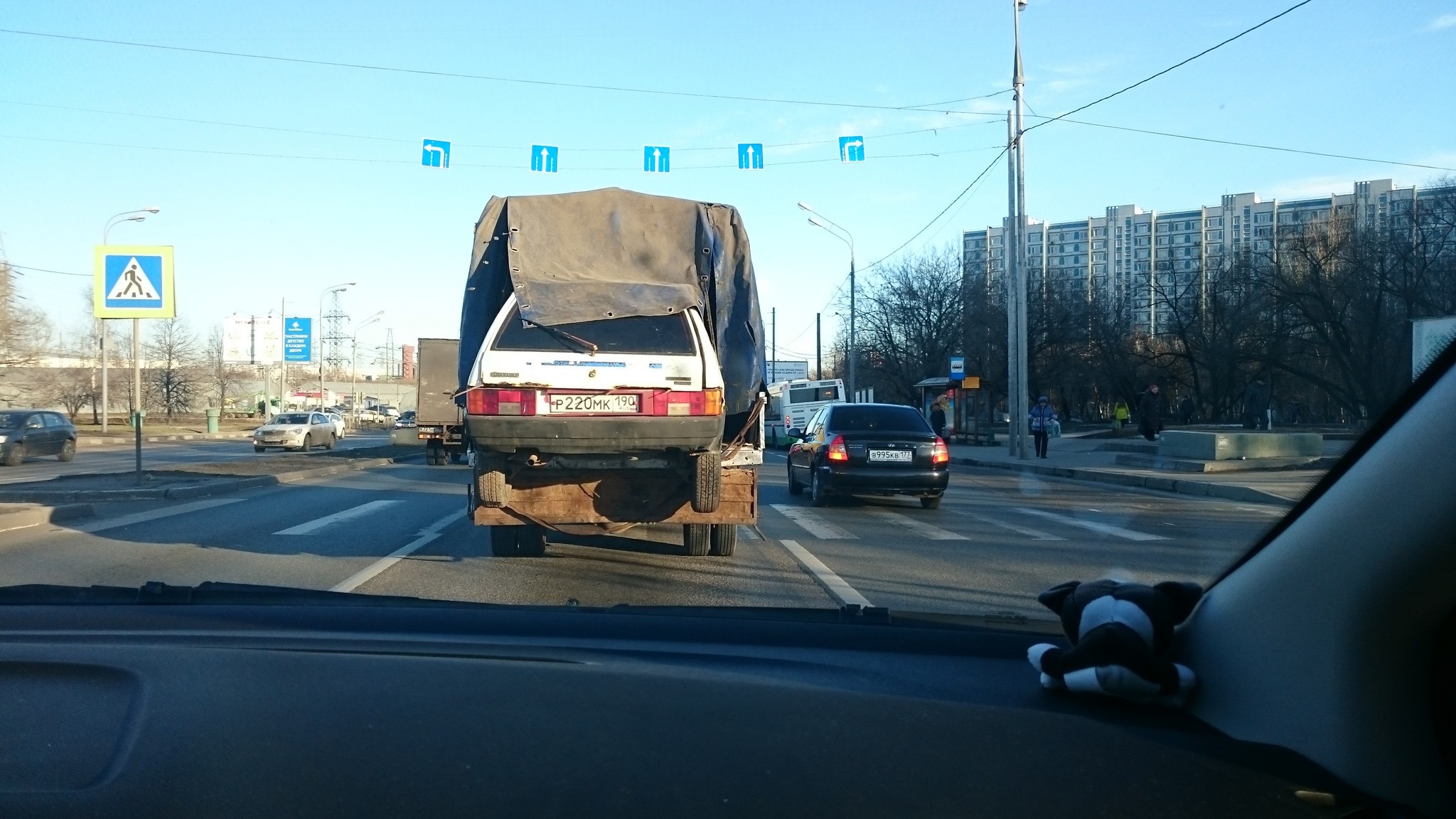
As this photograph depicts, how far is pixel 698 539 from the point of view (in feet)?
32.6

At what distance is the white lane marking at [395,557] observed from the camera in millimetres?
8234

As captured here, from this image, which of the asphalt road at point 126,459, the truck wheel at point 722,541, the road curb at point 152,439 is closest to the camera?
the truck wheel at point 722,541

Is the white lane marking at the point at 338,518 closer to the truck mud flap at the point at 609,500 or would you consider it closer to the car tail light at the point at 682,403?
the truck mud flap at the point at 609,500

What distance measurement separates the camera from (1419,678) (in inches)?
72.0

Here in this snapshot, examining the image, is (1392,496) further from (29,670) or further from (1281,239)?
(1281,239)

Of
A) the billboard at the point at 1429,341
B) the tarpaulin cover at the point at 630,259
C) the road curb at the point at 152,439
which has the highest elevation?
the tarpaulin cover at the point at 630,259

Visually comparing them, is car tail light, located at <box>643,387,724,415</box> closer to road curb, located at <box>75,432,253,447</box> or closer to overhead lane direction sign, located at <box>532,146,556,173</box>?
overhead lane direction sign, located at <box>532,146,556,173</box>

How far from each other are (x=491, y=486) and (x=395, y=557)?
6.31 ft

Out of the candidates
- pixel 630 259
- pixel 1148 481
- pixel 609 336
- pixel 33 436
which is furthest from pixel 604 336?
pixel 33 436

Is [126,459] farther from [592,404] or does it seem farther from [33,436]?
[592,404]

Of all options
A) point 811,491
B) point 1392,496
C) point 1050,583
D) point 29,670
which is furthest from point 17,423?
point 1392,496

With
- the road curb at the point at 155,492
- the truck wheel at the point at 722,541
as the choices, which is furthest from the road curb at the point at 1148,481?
the road curb at the point at 155,492

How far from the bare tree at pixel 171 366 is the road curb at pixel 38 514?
217ft

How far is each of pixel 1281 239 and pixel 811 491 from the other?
12279 mm
